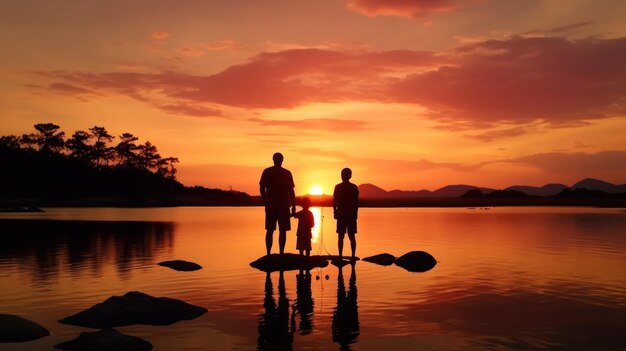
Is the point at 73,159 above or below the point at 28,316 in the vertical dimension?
above

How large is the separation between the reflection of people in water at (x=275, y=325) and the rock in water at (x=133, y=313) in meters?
1.59

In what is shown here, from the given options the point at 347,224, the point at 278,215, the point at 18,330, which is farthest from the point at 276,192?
the point at 18,330

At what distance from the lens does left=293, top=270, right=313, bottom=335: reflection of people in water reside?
1055 cm

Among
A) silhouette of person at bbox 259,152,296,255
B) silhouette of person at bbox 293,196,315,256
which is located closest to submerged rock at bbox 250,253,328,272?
silhouette of person at bbox 293,196,315,256

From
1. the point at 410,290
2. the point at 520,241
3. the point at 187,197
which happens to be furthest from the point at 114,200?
the point at 410,290

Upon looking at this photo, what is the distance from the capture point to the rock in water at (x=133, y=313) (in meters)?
10.7

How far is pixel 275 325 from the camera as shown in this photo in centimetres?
1067

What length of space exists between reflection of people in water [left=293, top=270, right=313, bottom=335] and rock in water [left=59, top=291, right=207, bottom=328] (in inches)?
88.4

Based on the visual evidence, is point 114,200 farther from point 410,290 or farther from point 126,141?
point 410,290

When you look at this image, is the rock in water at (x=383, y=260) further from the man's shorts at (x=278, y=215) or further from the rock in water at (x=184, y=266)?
the rock in water at (x=184, y=266)

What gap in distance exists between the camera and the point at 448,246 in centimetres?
2909

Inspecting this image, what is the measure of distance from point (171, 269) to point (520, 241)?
21615mm

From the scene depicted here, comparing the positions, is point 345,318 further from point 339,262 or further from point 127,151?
point 127,151

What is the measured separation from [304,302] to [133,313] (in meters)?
4.08
